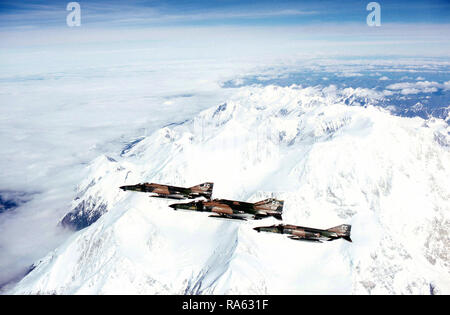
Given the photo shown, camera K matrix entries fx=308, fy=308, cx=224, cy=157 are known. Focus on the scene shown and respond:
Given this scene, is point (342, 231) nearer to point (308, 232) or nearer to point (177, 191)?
point (308, 232)

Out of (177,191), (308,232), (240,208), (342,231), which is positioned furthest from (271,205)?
(177,191)

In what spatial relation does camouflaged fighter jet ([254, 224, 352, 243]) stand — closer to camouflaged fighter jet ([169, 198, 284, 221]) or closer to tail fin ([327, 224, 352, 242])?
tail fin ([327, 224, 352, 242])

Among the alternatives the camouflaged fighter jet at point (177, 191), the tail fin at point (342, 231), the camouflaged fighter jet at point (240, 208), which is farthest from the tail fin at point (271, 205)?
the tail fin at point (342, 231)

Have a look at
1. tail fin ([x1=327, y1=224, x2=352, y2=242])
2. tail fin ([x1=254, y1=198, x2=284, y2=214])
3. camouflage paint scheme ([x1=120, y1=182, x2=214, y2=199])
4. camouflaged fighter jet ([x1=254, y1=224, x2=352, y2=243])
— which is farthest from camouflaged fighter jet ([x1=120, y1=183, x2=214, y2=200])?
tail fin ([x1=327, y1=224, x2=352, y2=242])

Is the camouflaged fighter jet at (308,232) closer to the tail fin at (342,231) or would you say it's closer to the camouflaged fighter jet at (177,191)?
the tail fin at (342,231)

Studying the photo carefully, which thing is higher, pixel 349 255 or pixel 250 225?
pixel 250 225
